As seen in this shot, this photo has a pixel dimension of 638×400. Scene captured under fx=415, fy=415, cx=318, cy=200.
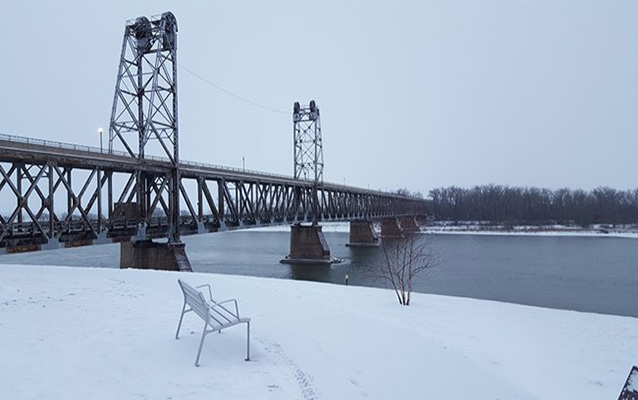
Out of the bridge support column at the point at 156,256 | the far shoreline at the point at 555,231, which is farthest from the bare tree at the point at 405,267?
the far shoreline at the point at 555,231

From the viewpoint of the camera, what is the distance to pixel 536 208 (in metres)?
135

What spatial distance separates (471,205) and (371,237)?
83550mm

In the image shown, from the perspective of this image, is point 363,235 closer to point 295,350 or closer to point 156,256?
point 156,256

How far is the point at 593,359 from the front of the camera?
742cm

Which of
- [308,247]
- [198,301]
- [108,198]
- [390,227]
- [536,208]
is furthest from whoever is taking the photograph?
[536,208]

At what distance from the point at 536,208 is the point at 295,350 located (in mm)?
146513

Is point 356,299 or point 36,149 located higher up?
point 36,149

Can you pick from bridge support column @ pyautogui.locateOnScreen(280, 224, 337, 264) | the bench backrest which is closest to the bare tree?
the bench backrest

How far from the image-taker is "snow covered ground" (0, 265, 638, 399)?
5.00 metres

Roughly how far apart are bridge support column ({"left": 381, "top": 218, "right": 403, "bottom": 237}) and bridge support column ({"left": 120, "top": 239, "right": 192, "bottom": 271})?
2840 inches

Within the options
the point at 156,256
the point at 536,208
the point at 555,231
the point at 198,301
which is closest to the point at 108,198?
the point at 156,256

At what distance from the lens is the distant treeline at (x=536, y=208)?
12181 cm

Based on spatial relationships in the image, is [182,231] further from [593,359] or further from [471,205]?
[471,205]

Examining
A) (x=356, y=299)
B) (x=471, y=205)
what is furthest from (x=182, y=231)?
(x=471, y=205)
